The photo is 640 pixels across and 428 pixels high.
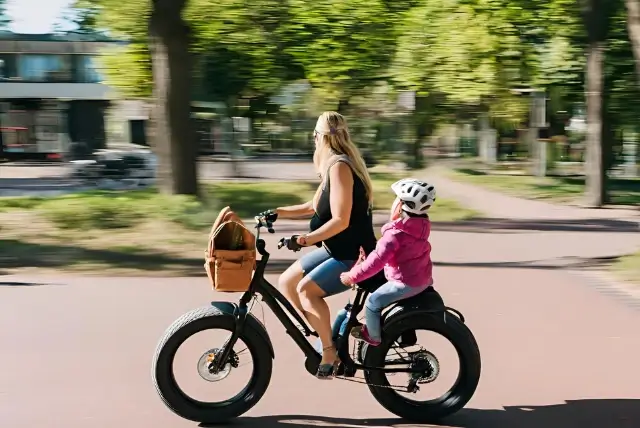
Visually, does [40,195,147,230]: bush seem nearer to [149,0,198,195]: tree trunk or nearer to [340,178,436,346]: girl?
[149,0,198,195]: tree trunk

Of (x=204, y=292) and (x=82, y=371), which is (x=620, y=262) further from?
(x=82, y=371)

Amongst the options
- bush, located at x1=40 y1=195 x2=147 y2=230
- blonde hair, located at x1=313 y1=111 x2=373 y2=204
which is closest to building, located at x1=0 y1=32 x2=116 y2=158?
bush, located at x1=40 y1=195 x2=147 y2=230

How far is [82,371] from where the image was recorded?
19.3 ft

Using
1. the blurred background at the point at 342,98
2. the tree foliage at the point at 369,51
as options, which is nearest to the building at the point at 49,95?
the blurred background at the point at 342,98

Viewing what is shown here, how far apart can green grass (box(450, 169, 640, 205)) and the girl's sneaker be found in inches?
552

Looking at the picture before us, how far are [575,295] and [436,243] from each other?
3.94 m

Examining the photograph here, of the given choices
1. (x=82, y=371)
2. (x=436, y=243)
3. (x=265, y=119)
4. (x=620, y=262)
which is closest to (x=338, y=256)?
(x=82, y=371)

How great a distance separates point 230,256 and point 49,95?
38430 mm

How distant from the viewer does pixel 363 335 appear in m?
4.95

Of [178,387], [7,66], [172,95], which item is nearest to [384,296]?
[178,387]

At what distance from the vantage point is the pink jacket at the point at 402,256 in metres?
4.70

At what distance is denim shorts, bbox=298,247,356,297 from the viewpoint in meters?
4.82

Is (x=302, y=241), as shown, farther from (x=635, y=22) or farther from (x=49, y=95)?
(x=49, y=95)

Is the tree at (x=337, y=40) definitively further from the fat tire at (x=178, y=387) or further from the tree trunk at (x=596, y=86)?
the fat tire at (x=178, y=387)
